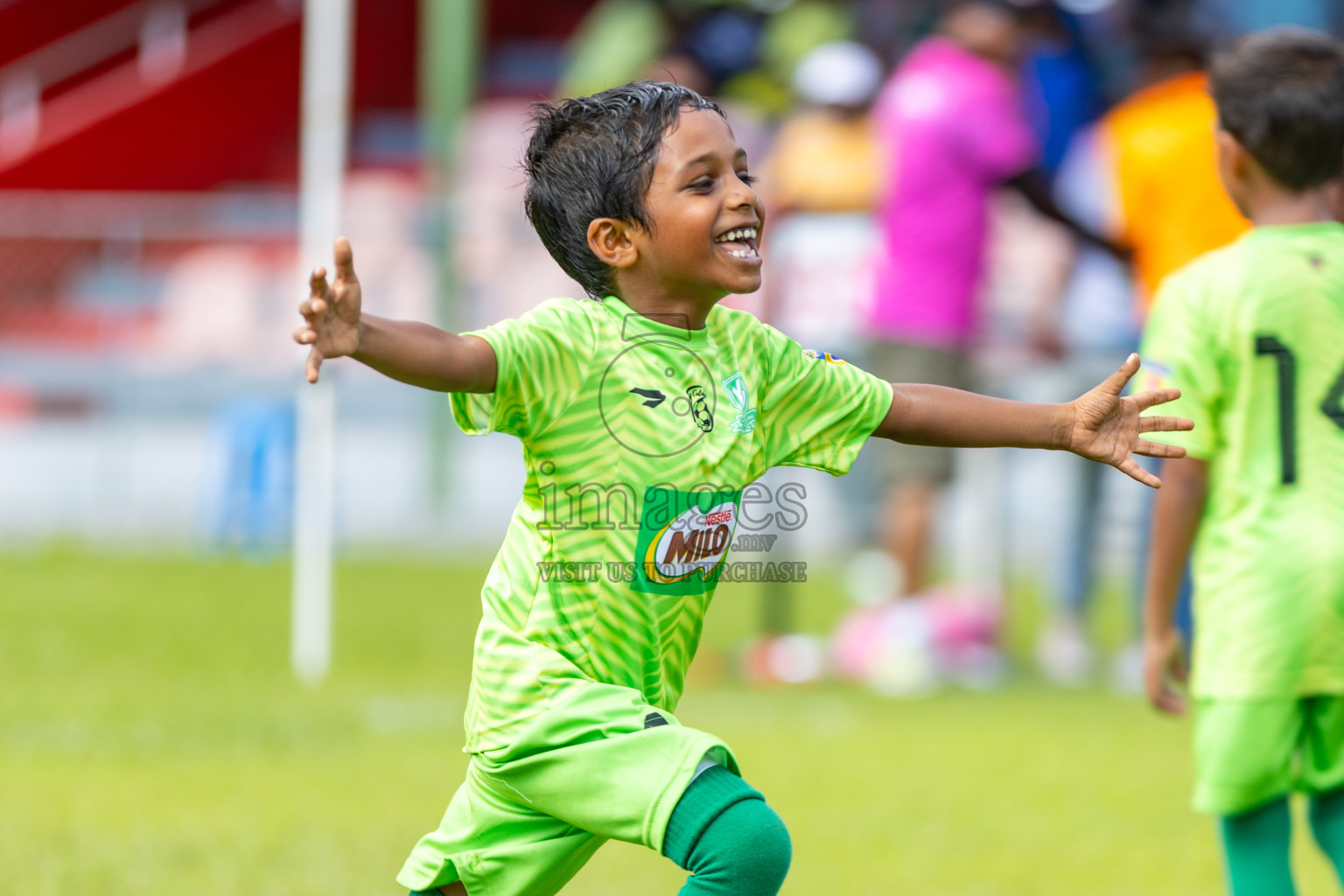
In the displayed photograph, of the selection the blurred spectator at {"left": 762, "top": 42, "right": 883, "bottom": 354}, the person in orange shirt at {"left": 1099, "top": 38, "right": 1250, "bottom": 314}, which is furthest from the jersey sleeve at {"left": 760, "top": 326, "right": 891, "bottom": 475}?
the blurred spectator at {"left": 762, "top": 42, "right": 883, "bottom": 354}

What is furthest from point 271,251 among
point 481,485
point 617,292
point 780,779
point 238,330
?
point 617,292

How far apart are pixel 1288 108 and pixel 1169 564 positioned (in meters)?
0.83

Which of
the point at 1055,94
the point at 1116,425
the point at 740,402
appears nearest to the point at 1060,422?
the point at 1116,425

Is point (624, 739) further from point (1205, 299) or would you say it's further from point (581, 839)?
point (1205, 299)

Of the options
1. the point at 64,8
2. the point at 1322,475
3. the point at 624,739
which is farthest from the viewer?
the point at 64,8

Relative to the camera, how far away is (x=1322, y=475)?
2.79 meters

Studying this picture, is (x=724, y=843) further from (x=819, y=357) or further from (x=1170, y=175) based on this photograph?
(x=1170, y=175)

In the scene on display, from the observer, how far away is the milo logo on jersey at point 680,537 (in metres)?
2.46

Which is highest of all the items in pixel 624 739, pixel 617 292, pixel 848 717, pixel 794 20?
pixel 794 20

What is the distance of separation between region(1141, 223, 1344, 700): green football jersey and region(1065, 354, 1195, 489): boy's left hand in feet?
1.18

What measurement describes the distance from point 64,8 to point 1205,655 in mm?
17429

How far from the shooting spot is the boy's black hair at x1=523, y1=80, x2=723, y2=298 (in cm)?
253

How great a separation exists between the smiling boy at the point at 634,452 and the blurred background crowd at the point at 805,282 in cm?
44

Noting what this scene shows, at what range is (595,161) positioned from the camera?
101 inches
